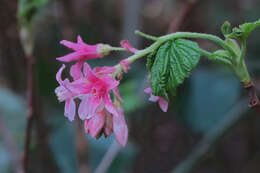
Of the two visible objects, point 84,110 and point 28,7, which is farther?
point 28,7

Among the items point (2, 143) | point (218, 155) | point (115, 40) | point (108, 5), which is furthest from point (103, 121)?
point (108, 5)

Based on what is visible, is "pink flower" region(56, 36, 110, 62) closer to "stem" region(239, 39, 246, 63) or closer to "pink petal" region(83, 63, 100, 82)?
"pink petal" region(83, 63, 100, 82)

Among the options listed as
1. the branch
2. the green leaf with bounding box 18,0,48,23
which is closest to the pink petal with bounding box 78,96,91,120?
the green leaf with bounding box 18,0,48,23

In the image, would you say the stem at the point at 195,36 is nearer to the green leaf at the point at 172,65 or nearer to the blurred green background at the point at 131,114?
the green leaf at the point at 172,65

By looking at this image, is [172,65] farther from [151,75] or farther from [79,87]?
[79,87]

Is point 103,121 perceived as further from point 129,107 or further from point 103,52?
point 129,107

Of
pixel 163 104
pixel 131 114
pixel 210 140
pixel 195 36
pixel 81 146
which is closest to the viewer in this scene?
pixel 195 36

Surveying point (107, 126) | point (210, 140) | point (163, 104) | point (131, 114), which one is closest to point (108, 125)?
point (107, 126)
